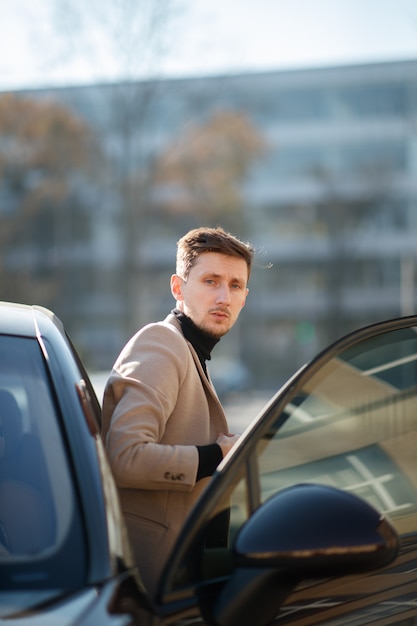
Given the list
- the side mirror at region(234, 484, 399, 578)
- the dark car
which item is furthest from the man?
the side mirror at region(234, 484, 399, 578)

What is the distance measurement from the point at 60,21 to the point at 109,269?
19975 mm

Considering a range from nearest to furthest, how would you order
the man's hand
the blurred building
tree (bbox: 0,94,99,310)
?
the man's hand → tree (bbox: 0,94,99,310) → the blurred building

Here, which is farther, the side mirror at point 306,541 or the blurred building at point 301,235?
the blurred building at point 301,235

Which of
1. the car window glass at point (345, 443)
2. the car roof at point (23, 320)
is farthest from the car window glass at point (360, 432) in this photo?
the car roof at point (23, 320)

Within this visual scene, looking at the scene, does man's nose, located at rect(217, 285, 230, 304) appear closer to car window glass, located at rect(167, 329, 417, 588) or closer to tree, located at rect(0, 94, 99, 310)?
car window glass, located at rect(167, 329, 417, 588)

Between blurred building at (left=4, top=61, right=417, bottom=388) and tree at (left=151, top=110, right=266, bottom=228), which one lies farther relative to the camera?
blurred building at (left=4, top=61, right=417, bottom=388)

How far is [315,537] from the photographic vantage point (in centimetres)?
149

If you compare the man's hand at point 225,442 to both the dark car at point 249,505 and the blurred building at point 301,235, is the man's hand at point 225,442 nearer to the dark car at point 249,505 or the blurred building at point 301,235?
the dark car at point 249,505

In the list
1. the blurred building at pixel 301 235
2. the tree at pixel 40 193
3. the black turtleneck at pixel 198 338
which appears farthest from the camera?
the blurred building at pixel 301 235

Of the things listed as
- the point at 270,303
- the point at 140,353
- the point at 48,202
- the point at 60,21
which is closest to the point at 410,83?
the point at 270,303

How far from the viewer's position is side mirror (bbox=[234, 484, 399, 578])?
149cm

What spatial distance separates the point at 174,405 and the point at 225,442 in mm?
144

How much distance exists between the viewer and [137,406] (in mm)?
2172

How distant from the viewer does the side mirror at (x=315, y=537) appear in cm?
149
